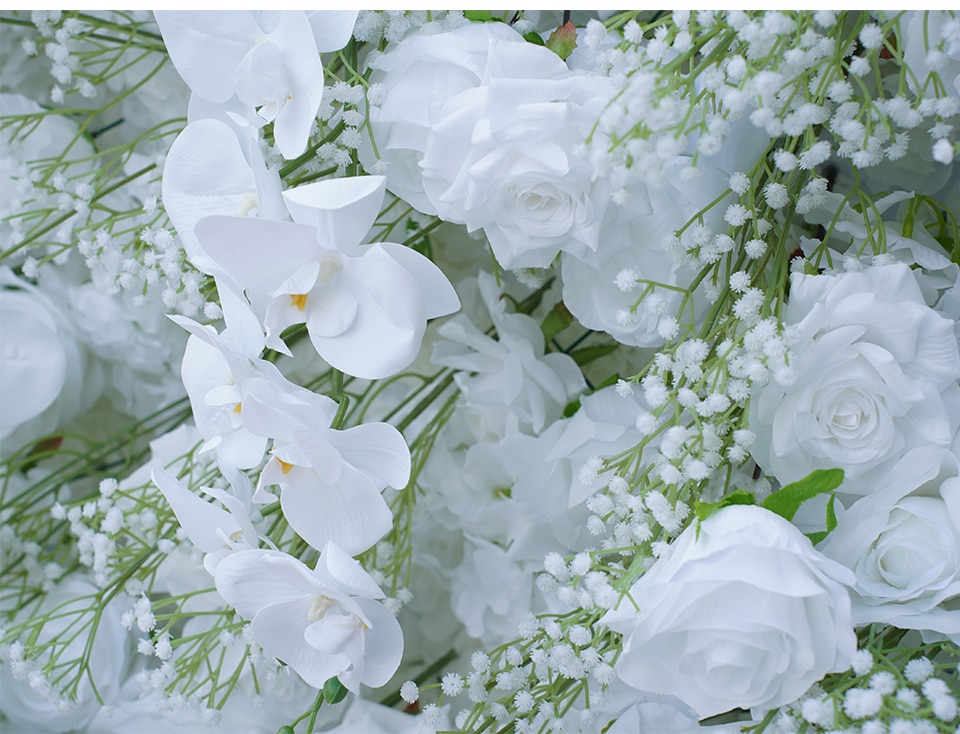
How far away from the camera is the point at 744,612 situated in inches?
12.6

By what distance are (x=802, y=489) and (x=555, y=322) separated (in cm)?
21

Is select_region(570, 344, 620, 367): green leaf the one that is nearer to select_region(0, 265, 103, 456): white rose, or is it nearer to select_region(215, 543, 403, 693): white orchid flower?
select_region(215, 543, 403, 693): white orchid flower

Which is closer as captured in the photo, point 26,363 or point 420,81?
point 420,81

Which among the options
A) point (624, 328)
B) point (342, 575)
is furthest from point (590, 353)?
point (342, 575)

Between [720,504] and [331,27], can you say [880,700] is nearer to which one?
[720,504]

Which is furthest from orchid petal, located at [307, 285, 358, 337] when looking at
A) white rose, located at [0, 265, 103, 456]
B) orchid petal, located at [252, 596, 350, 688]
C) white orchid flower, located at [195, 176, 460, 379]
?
white rose, located at [0, 265, 103, 456]

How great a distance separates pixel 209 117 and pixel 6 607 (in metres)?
0.42

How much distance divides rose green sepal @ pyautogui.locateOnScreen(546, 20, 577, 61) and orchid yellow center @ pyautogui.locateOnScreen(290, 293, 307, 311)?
16cm

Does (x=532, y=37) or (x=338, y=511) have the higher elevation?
(x=532, y=37)

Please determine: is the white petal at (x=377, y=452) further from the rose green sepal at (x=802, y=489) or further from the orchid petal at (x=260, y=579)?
the rose green sepal at (x=802, y=489)

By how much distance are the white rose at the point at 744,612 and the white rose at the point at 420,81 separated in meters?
0.21

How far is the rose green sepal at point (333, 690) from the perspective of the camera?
381 mm

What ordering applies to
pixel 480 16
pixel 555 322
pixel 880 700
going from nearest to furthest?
pixel 880 700 < pixel 480 16 < pixel 555 322
